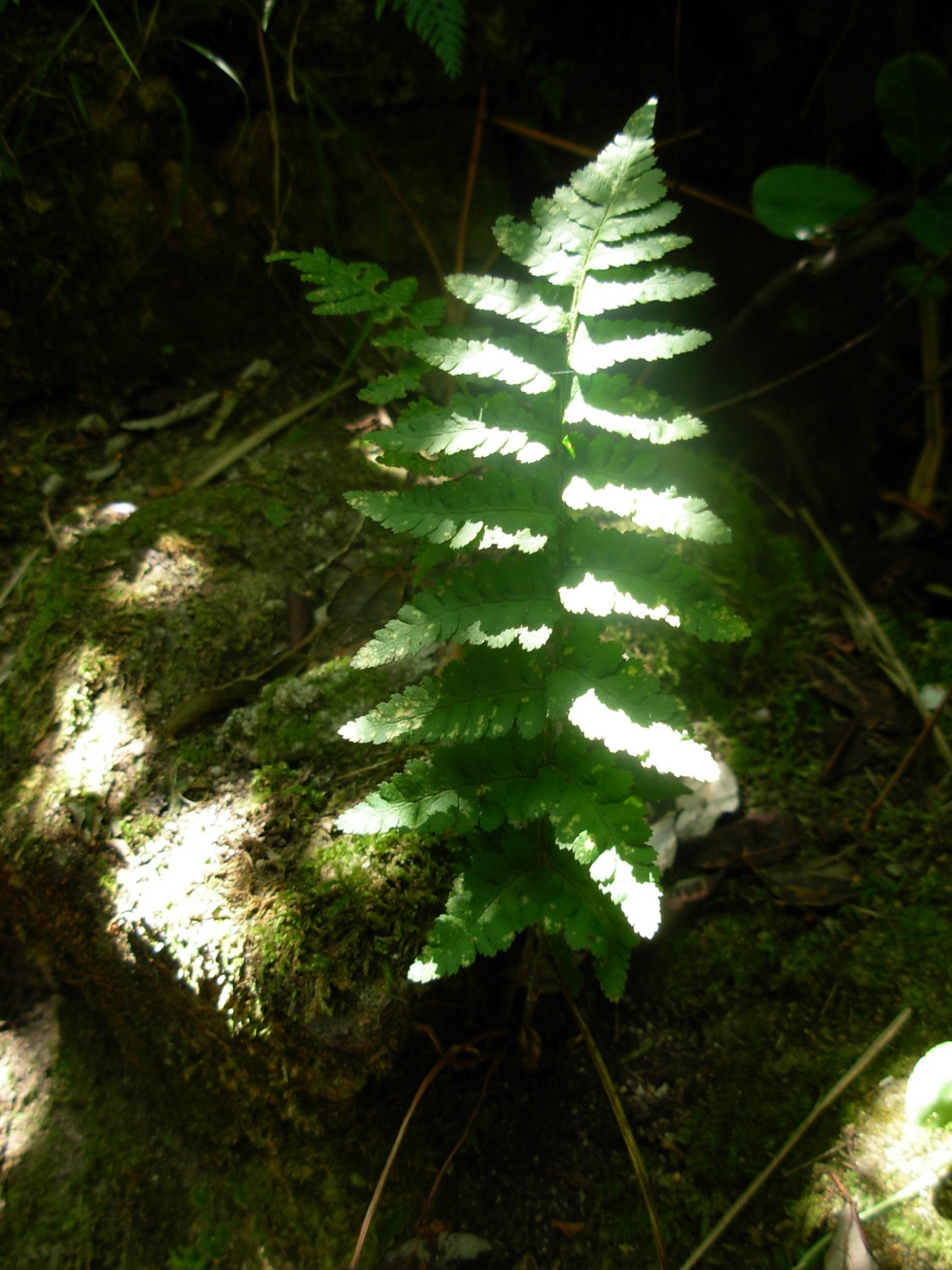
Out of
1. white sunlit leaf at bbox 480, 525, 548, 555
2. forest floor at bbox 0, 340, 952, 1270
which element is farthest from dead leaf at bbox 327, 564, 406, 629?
white sunlit leaf at bbox 480, 525, 548, 555

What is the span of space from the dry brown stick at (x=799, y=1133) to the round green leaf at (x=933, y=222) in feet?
7.52

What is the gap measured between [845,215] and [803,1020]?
8.48 ft

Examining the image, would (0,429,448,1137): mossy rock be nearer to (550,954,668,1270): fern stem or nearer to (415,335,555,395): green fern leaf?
(550,954,668,1270): fern stem

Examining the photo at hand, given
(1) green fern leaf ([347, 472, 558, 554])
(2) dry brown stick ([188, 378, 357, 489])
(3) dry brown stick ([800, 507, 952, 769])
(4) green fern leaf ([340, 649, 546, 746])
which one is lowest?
(3) dry brown stick ([800, 507, 952, 769])

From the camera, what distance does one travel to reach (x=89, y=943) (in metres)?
2.10

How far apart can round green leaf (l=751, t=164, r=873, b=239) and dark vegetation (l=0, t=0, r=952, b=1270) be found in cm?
19

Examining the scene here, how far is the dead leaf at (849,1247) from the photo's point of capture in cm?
152

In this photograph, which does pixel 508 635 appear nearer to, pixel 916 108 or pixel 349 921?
pixel 349 921

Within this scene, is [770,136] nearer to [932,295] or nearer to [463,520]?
[932,295]

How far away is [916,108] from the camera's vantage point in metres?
2.52

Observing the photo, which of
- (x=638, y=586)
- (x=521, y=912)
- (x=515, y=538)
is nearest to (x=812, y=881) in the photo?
(x=521, y=912)

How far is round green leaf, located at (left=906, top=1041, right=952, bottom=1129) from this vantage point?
1.54 metres

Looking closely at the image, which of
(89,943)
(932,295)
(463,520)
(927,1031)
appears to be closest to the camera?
(463,520)

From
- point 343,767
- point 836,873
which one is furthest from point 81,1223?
point 836,873
